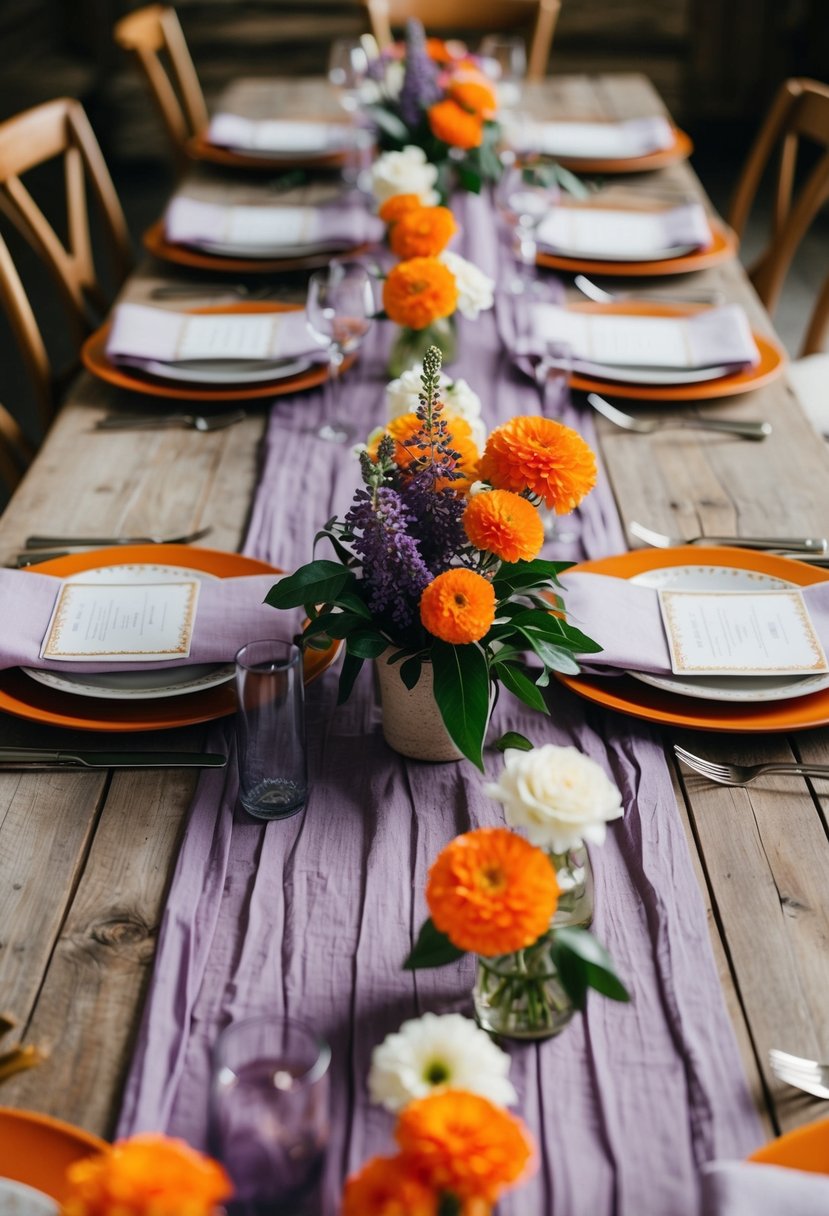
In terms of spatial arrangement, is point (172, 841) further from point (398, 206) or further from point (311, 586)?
point (398, 206)

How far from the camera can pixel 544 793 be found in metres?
0.76

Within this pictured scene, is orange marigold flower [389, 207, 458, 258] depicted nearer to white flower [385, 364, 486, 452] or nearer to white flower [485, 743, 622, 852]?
white flower [385, 364, 486, 452]

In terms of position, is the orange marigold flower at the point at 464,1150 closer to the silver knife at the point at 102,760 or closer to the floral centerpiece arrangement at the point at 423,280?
the silver knife at the point at 102,760

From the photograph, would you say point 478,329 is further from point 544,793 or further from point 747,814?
point 544,793

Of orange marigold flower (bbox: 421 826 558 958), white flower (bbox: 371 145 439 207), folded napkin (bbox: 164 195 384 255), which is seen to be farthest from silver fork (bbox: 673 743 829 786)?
folded napkin (bbox: 164 195 384 255)

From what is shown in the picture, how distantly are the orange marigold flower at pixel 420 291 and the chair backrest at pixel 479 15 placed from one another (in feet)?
6.60

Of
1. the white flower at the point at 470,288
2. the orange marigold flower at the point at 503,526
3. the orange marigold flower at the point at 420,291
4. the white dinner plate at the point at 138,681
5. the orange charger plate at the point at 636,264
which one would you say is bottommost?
the orange marigold flower at the point at 503,526

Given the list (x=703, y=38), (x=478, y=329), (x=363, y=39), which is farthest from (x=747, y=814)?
(x=703, y=38)

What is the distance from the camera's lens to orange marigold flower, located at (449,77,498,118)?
195 cm

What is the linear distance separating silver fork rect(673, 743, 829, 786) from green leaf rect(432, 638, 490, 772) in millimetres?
213

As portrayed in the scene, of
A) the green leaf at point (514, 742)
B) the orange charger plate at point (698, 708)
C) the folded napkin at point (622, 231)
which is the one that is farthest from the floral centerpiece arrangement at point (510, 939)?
the folded napkin at point (622, 231)

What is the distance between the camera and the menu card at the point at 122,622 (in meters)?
1.15

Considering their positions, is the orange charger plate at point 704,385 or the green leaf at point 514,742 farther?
the orange charger plate at point 704,385

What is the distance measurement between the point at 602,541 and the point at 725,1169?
0.79 meters
